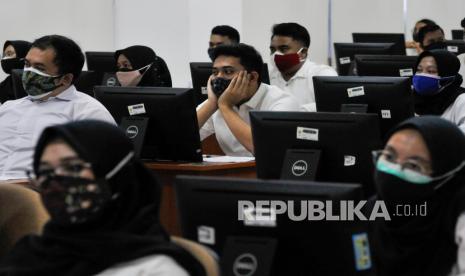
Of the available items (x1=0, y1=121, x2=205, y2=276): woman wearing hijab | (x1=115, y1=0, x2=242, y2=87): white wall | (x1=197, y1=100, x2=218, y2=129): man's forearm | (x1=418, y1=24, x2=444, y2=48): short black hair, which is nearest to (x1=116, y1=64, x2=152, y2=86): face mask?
(x1=197, y1=100, x2=218, y2=129): man's forearm

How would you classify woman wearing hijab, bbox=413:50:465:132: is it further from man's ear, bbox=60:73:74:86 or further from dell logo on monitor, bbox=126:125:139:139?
man's ear, bbox=60:73:74:86

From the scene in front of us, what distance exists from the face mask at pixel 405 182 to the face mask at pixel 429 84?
275 cm

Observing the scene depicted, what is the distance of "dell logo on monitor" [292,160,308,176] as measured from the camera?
3123 mm

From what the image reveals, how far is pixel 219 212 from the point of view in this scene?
212cm

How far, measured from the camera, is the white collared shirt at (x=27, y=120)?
4.38 meters

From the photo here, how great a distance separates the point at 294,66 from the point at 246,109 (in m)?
1.94

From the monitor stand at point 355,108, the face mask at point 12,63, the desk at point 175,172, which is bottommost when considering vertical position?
the desk at point 175,172

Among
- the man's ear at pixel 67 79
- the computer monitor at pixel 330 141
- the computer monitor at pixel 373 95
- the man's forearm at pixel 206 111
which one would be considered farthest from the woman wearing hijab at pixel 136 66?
the computer monitor at pixel 330 141

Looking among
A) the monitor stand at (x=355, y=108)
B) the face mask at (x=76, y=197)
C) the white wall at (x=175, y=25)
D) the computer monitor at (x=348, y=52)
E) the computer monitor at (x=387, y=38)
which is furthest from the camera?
the computer monitor at (x=387, y=38)

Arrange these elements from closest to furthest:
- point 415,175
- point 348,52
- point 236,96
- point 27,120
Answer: point 415,175 → point 27,120 → point 236,96 → point 348,52

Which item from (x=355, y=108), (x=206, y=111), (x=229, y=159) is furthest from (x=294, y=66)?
(x=355, y=108)

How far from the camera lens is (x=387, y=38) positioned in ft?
30.5

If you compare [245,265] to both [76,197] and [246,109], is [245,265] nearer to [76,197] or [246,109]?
[76,197]

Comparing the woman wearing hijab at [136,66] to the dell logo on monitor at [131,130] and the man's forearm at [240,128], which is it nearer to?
the man's forearm at [240,128]
